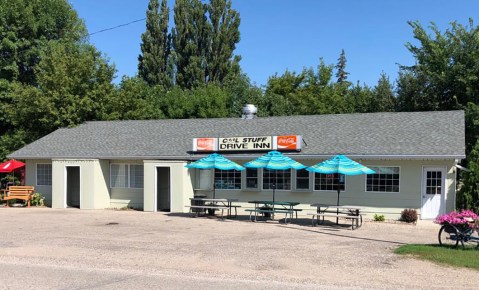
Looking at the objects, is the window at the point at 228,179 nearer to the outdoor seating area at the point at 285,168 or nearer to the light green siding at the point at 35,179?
the outdoor seating area at the point at 285,168

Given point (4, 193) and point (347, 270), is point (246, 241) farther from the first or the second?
point (4, 193)

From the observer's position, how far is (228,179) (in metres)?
22.9

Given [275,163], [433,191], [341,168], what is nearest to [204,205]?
[275,163]

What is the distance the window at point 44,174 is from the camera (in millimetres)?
26259

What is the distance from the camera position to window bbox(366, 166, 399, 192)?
19.9 metres

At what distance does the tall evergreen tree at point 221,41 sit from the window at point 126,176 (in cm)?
2506

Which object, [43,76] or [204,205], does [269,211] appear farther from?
[43,76]

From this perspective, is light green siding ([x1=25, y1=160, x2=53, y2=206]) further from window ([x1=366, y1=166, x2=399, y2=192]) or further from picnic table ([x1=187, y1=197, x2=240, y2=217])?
window ([x1=366, y1=166, x2=399, y2=192])

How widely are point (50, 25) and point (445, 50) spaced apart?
26629 mm

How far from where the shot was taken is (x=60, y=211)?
74.5 ft

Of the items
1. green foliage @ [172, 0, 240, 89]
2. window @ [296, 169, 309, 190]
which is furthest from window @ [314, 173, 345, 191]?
green foliage @ [172, 0, 240, 89]

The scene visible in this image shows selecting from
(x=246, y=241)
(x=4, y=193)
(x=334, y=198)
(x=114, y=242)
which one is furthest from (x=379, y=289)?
(x=4, y=193)

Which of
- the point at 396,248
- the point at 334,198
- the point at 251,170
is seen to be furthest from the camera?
the point at 251,170

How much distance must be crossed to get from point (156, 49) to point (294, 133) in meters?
28.3
